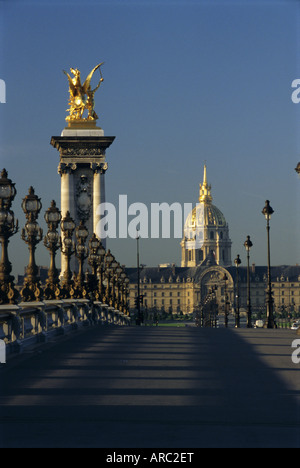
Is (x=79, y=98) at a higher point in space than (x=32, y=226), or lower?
higher

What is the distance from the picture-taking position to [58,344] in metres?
25.5

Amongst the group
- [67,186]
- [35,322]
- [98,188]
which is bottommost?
[35,322]

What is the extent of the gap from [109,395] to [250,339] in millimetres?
15159

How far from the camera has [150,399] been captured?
1394 cm

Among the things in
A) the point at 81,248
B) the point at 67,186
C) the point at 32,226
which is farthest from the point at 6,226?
the point at 67,186

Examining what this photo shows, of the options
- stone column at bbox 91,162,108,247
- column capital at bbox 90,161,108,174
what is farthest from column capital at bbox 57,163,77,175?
stone column at bbox 91,162,108,247

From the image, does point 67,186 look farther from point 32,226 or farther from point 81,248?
point 32,226

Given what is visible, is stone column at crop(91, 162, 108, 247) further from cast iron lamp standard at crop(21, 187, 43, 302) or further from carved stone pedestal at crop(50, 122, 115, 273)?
cast iron lamp standard at crop(21, 187, 43, 302)

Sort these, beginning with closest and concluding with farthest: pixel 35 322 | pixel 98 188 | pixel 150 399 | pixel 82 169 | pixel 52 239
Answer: pixel 150 399, pixel 35 322, pixel 52 239, pixel 98 188, pixel 82 169

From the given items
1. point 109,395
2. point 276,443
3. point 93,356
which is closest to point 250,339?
point 93,356

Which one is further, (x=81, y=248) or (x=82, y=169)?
(x=82, y=169)

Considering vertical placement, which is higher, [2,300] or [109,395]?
[2,300]

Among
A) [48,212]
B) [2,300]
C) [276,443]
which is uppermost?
[48,212]

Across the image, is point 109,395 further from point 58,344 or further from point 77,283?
point 77,283
